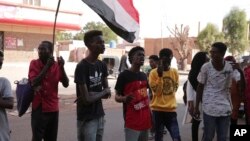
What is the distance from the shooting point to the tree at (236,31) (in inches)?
1788

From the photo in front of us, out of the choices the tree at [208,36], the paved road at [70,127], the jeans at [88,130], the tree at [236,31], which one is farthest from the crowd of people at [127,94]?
the tree at [236,31]

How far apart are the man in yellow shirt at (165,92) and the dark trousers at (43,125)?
153 cm

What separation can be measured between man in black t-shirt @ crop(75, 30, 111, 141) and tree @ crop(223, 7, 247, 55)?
42.7 meters

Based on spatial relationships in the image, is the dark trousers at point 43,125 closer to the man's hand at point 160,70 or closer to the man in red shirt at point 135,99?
the man in red shirt at point 135,99

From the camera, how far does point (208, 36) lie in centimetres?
4438

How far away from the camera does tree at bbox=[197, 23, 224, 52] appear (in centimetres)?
4429

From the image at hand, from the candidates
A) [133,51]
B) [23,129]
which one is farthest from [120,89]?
[23,129]

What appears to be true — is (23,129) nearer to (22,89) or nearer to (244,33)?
(22,89)

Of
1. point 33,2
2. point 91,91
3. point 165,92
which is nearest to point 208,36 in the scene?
point 33,2

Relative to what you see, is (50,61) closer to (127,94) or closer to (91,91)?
(91,91)

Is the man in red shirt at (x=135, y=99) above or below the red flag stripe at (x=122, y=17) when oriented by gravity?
below

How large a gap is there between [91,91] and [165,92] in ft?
5.61

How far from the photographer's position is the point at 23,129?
25.8ft

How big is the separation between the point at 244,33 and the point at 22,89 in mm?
43821
